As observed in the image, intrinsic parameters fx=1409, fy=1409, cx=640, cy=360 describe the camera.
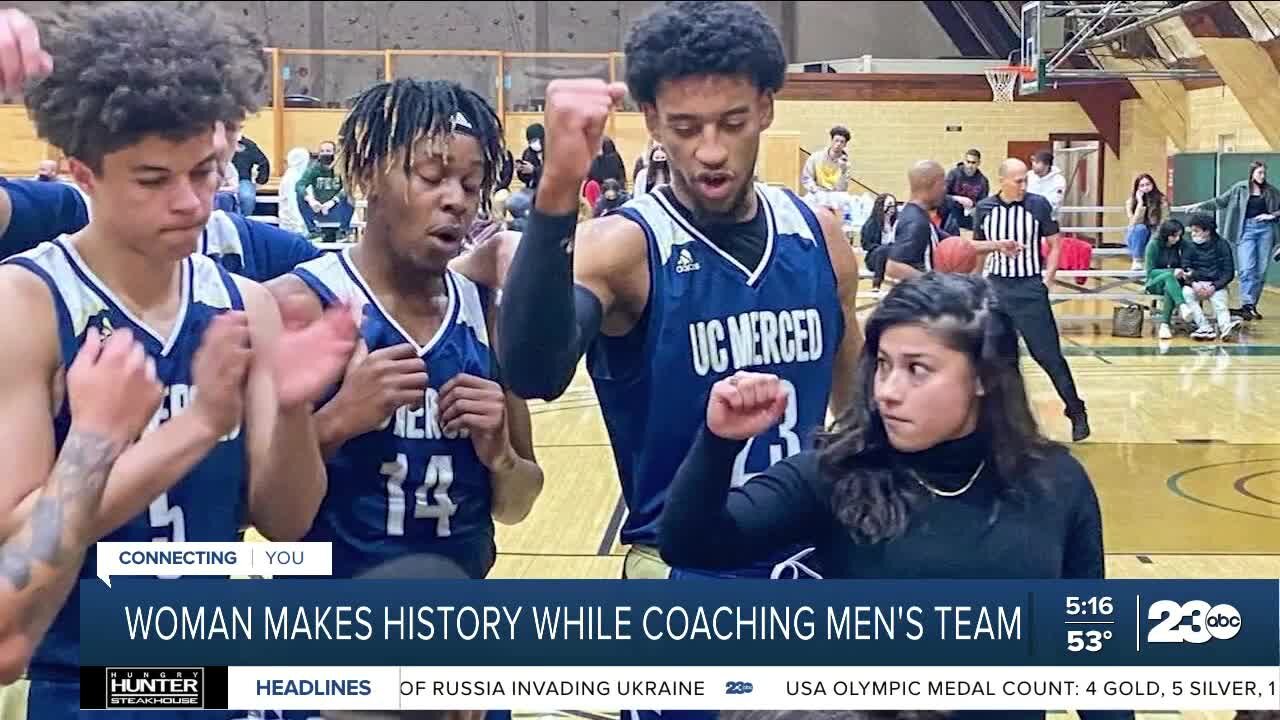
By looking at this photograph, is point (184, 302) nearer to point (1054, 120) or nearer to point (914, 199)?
point (914, 199)

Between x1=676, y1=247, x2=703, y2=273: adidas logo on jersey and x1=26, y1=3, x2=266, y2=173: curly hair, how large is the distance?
1.56ft

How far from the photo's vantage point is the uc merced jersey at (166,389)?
132cm

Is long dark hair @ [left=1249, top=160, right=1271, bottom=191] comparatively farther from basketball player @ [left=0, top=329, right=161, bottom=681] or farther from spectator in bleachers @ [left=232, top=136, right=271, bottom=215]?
basketball player @ [left=0, top=329, right=161, bottom=681]

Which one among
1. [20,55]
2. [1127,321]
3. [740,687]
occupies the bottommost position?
[740,687]

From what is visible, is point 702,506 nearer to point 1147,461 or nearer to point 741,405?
point 741,405

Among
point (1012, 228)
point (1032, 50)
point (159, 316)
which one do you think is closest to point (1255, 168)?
point (1012, 228)

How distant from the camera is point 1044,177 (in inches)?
76.1

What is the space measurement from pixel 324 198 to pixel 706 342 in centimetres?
46

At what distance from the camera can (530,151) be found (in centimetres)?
141

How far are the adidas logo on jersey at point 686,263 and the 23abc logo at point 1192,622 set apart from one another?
0.61 m

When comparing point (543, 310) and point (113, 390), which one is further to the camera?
point (543, 310)

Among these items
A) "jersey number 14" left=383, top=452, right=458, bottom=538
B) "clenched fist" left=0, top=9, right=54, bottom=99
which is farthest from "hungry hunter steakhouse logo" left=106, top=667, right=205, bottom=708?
"clenched fist" left=0, top=9, right=54, bottom=99

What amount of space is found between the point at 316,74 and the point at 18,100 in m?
0.32

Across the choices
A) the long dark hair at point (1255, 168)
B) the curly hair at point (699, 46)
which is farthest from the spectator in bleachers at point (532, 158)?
the long dark hair at point (1255, 168)
